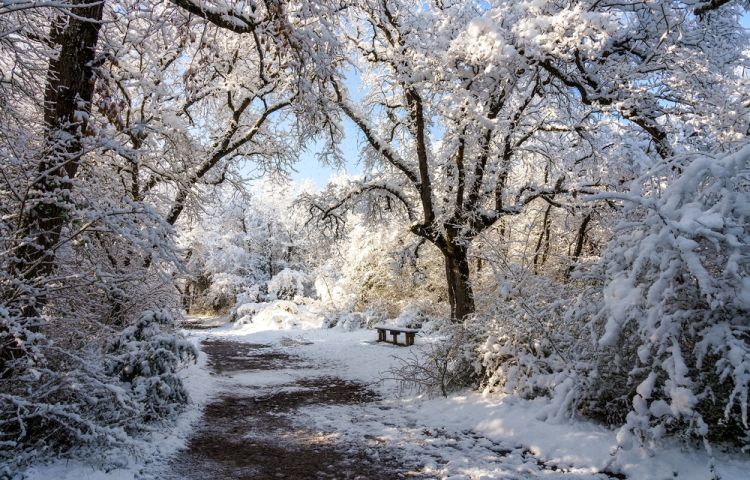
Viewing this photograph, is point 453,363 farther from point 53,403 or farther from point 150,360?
point 53,403

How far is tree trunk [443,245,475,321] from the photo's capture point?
10.1 m

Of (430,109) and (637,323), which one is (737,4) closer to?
(430,109)

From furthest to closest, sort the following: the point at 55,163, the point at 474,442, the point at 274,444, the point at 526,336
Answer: the point at 526,336, the point at 274,444, the point at 474,442, the point at 55,163

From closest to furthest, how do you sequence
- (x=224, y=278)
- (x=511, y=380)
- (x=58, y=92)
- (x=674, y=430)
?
(x=674, y=430), (x=58, y=92), (x=511, y=380), (x=224, y=278)

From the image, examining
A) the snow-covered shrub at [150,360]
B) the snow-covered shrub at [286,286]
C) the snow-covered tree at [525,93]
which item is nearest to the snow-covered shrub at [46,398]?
the snow-covered shrub at [150,360]

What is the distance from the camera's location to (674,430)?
4207 millimetres

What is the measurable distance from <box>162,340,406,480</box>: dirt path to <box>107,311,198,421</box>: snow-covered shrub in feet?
2.11

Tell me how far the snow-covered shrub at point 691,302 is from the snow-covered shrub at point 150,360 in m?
5.23

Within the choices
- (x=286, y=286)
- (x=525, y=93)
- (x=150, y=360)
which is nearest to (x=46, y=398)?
(x=150, y=360)

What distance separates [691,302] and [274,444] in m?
4.65

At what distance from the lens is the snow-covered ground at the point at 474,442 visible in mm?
3984

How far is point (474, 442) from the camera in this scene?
534 centimetres

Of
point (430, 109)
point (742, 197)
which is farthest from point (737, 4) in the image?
point (742, 197)

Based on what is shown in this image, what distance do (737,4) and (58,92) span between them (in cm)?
1095
